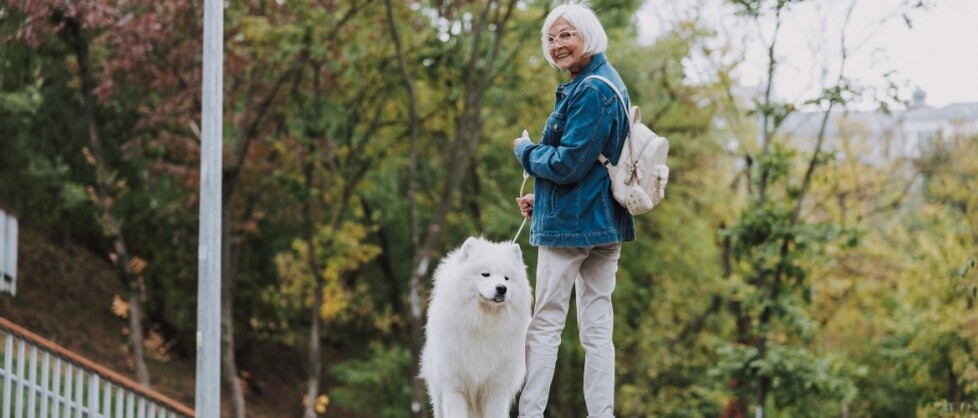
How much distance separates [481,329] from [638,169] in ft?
3.69

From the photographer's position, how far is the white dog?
4910 millimetres

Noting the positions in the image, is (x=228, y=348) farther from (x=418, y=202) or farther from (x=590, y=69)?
(x=590, y=69)

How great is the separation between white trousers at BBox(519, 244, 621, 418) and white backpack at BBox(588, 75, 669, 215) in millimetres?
309

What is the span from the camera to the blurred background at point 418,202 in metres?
13.4

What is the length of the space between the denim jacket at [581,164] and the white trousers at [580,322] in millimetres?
118

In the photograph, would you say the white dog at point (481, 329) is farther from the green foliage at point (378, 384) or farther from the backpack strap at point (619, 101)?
the green foliage at point (378, 384)

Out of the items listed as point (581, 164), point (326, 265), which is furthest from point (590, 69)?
point (326, 265)

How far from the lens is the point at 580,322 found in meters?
4.61

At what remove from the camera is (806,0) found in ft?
43.8

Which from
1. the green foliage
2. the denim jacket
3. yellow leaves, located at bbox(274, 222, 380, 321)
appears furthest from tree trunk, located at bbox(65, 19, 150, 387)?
the denim jacket

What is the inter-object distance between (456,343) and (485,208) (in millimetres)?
14752

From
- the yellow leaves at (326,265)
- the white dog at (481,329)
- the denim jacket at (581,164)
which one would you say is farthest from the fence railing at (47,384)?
the yellow leaves at (326,265)

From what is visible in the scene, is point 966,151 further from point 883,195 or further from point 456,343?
point 456,343

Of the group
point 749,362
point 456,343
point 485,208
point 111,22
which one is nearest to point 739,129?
point 485,208
